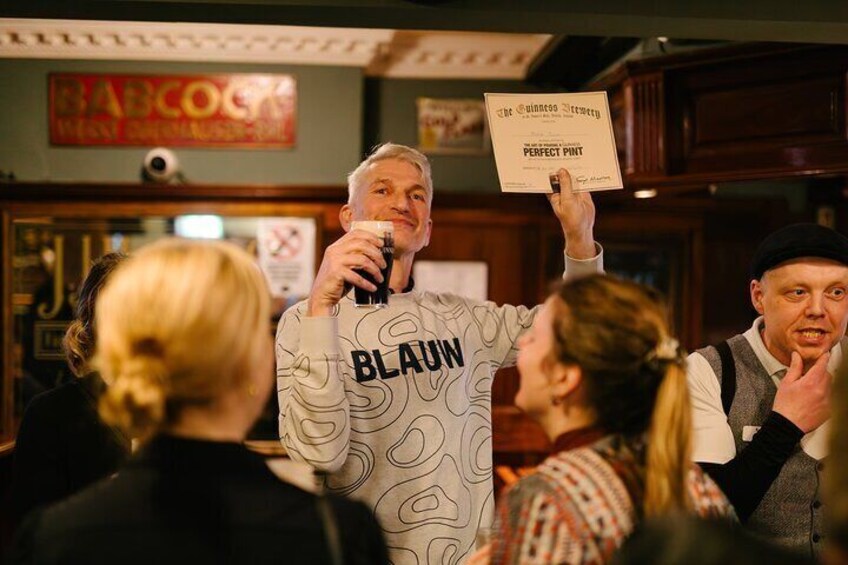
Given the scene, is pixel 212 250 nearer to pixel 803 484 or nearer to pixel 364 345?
pixel 364 345

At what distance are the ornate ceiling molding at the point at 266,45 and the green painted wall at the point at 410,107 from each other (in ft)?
0.40

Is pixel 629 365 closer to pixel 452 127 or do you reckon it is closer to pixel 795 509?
pixel 795 509

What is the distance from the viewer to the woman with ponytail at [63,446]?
1.81m

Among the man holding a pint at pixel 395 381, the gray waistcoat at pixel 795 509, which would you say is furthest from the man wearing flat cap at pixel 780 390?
the man holding a pint at pixel 395 381

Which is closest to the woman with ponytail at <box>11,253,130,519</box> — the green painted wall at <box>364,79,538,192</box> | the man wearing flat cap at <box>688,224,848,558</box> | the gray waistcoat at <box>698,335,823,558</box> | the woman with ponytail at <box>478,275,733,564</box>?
the woman with ponytail at <box>478,275,733,564</box>

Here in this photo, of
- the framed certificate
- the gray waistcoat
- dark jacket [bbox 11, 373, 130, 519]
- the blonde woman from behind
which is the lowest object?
the gray waistcoat

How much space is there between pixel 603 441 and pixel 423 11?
125cm

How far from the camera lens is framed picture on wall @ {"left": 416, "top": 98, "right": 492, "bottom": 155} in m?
5.75

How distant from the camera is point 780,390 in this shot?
1.91 metres

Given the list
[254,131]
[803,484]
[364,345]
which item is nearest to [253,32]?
[254,131]

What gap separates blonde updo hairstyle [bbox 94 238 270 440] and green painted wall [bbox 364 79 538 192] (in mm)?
4660

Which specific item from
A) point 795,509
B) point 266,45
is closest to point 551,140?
point 795,509

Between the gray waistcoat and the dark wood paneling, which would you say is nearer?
the gray waistcoat

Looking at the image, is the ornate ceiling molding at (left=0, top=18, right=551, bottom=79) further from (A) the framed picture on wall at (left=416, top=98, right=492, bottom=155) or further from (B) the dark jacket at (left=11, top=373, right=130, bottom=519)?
(B) the dark jacket at (left=11, top=373, right=130, bottom=519)
